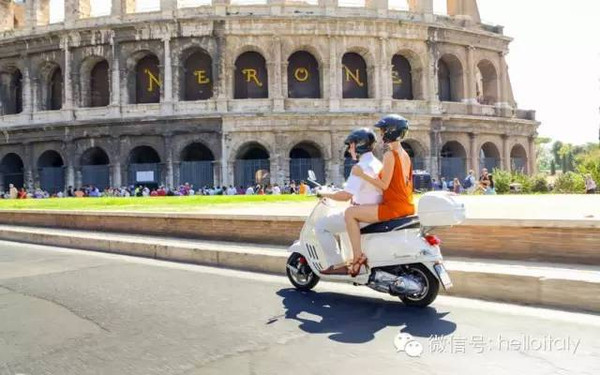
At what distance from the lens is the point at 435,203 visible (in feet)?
14.1

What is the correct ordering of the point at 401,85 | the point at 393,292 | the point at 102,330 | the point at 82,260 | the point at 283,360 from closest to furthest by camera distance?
the point at 283,360 < the point at 102,330 < the point at 393,292 < the point at 82,260 < the point at 401,85

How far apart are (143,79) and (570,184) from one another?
76.9 ft

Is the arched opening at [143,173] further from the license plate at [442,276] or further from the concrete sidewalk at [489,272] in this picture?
the license plate at [442,276]

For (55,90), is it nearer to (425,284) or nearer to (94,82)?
(94,82)

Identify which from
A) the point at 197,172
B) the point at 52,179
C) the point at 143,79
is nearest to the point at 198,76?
the point at 143,79

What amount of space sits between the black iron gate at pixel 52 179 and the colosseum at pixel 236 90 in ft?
0.32

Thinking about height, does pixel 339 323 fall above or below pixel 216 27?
below

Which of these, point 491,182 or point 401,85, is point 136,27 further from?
point 491,182

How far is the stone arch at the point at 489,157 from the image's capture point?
2984 centimetres

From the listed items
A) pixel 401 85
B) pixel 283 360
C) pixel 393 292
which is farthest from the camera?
pixel 401 85

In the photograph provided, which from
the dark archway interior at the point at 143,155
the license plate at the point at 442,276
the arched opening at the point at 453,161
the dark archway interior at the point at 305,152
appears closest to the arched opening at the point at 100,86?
the dark archway interior at the point at 143,155

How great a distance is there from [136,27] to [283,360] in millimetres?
27138

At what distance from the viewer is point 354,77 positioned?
1102 inches

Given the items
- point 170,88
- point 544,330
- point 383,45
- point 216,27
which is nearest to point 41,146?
point 170,88
